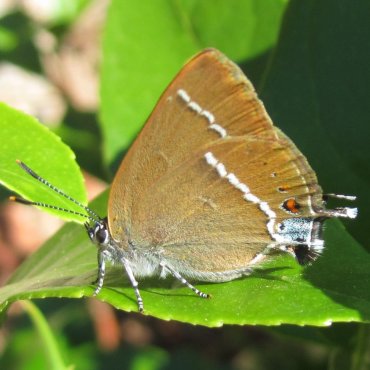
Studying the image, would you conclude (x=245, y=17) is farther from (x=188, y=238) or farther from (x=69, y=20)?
(x=69, y=20)

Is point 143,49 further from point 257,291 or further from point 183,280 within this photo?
point 257,291

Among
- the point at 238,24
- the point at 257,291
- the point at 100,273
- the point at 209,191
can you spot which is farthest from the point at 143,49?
the point at 257,291

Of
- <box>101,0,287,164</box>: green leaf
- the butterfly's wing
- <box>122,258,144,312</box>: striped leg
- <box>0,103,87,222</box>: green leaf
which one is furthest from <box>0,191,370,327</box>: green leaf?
<box>101,0,287,164</box>: green leaf

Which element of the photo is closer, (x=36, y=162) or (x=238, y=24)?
(x=36, y=162)

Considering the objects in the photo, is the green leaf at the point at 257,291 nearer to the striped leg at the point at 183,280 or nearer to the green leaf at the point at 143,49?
the striped leg at the point at 183,280

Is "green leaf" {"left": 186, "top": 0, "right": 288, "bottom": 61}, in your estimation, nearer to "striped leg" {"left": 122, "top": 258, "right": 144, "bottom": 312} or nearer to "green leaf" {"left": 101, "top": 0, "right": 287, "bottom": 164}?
"green leaf" {"left": 101, "top": 0, "right": 287, "bottom": 164}

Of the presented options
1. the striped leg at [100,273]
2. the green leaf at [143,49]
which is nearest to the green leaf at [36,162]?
the striped leg at [100,273]

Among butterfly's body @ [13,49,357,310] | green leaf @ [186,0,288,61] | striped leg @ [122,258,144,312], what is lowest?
striped leg @ [122,258,144,312]

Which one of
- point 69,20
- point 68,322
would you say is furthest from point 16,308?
point 69,20
